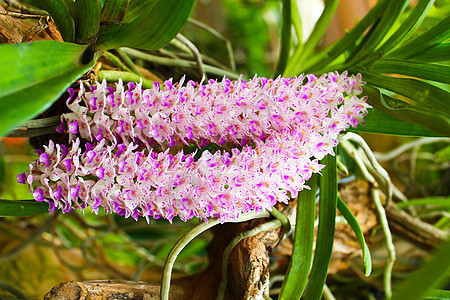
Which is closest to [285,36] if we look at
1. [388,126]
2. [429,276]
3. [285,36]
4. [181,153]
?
[285,36]

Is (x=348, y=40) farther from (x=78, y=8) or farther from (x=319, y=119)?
(x=78, y=8)

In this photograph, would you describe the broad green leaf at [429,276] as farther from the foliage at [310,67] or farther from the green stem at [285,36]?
the green stem at [285,36]

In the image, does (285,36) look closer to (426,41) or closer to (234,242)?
(426,41)

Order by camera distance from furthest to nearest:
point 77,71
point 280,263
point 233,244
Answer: point 280,263, point 233,244, point 77,71

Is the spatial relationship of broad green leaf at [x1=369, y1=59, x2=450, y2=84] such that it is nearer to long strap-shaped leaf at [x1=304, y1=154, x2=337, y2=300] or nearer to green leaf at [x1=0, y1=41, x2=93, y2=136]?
long strap-shaped leaf at [x1=304, y1=154, x2=337, y2=300]

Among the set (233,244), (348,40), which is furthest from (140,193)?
(348,40)

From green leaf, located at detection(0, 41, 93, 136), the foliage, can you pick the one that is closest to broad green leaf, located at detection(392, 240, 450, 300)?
the foliage

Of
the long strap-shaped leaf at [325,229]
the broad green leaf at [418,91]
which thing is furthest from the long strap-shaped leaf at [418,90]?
the long strap-shaped leaf at [325,229]
